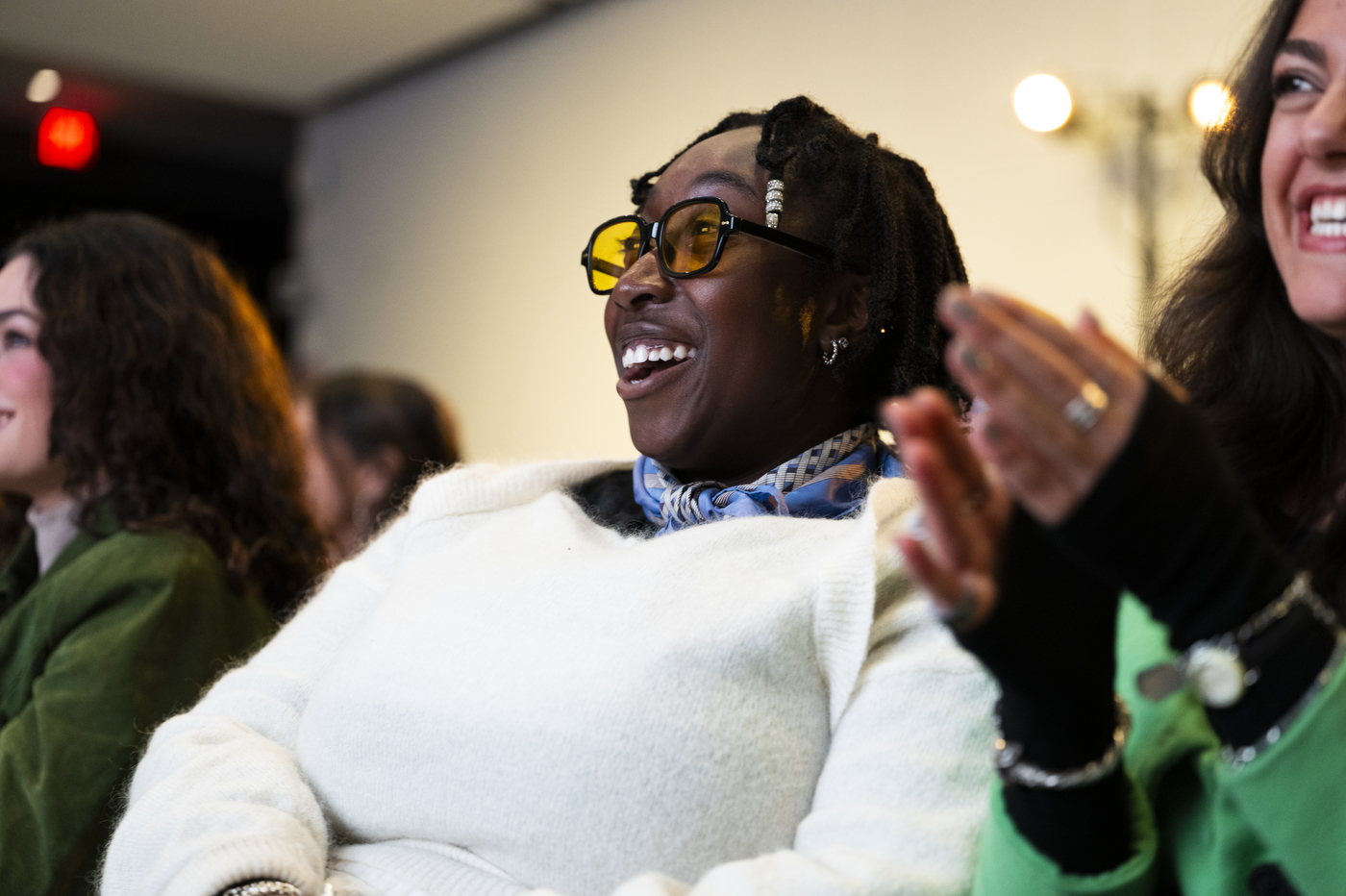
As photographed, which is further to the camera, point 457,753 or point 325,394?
point 325,394

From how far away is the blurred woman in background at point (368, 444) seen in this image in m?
3.67

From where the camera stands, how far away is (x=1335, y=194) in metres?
1.16

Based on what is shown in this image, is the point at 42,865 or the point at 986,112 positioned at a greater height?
the point at 986,112

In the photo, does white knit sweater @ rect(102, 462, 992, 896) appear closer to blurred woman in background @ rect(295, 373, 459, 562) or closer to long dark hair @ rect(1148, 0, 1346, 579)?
long dark hair @ rect(1148, 0, 1346, 579)

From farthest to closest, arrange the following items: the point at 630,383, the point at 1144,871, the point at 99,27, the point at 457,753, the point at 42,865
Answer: the point at 99,27, the point at 42,865, the point at 630,383, the point at 457,753, the point at 1144,871

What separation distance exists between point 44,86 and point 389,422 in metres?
3.70

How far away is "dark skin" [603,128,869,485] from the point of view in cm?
153

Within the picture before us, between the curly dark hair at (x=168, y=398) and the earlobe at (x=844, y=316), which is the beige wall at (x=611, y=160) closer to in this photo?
the earlobe at (x=844, y=316)

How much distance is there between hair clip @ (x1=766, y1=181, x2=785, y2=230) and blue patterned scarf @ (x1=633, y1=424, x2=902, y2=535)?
28 centimetres

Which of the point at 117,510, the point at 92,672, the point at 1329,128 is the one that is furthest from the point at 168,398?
the point at 1329,128

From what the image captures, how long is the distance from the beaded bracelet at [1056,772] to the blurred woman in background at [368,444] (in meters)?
2.79

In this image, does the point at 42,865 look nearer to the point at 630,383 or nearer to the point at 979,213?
the point at 630,383

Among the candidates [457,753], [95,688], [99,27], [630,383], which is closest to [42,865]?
[95,688]

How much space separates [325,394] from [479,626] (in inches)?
104
